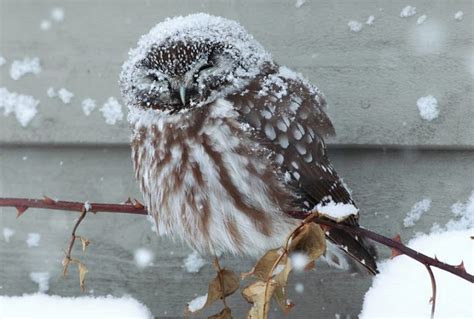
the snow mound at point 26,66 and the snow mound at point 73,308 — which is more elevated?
the snow mound at point 26,66

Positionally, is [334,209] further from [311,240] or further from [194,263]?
[194,263]

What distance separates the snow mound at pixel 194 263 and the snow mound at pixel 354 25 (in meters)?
0.85

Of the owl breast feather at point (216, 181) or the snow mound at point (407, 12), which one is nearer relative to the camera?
the owl breast feather at point (216, 181)

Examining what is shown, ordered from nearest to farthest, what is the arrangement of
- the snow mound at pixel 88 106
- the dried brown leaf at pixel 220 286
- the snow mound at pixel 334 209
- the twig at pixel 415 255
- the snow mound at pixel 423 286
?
the twig at pixel 415 255
the snow mound at pixel 334 209
the dried brown leaf at pixel 220 286
the snow mound at pixel 423 286
the snow mound at pixel 88 106

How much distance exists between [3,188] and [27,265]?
270 mm

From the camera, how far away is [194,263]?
2186 millimetres

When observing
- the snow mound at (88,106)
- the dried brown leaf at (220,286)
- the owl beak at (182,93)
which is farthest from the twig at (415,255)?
the snow mound at (88,106)

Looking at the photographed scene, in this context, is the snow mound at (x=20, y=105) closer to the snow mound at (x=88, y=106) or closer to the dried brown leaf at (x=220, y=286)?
the snow mound at (x=88, y=106)

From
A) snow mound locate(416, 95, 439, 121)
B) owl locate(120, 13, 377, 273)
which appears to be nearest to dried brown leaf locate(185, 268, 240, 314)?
owl locate(120, 13, 377, 273)

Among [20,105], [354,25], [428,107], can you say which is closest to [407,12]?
[354,25]

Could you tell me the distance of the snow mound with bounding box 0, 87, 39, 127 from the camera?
2.17 meters

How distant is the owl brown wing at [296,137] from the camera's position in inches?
69.3

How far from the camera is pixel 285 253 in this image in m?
1.26

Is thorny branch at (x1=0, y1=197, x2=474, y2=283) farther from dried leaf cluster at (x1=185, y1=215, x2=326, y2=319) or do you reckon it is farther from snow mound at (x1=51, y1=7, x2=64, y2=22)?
snow mound at (x1=51, y1=7, x2=64, y2=22)
